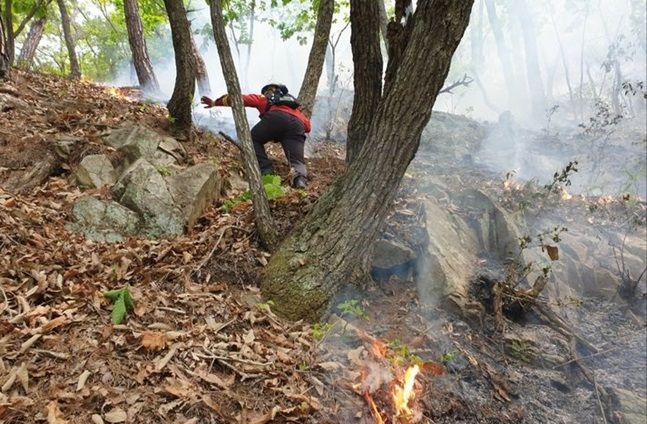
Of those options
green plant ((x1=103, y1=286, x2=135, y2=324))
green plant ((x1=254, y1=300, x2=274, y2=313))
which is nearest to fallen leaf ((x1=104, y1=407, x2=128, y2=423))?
green plant ((x1=103, y1=286, x2=135, y2=324))

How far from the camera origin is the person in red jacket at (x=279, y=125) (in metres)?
5.88

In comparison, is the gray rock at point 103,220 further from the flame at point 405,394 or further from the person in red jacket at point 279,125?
the flame at point 405,394

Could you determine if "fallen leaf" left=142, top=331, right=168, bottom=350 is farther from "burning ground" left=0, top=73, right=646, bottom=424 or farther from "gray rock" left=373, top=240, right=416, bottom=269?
"gray rock" left=373, top=240, right=416, bottom=269

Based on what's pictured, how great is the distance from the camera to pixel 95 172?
4.77 m

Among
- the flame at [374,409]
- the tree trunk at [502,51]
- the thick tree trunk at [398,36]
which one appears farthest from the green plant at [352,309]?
the tree trunk at [502,51]

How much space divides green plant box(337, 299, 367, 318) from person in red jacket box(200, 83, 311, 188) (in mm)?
2557

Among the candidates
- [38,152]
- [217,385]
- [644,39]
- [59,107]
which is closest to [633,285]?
[217,385]

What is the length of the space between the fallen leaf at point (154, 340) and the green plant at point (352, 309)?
140 centimetres

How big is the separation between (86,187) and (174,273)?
2.00 meters

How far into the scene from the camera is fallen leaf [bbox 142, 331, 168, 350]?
2.68 m

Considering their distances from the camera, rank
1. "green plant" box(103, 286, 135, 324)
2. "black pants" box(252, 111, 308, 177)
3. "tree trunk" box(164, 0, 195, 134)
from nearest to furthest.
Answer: "green plant" box(103, 286, 135, 324) → "tree trunk" box(164, 0, 195, 134) → "black pants" box(252, 111, 308, 177)

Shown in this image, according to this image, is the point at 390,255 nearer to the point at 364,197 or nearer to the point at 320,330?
the point at 364,197

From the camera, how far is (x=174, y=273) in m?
3.51

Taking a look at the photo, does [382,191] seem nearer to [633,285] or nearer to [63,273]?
[63,273]
